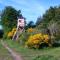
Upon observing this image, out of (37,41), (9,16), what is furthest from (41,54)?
(9,16)

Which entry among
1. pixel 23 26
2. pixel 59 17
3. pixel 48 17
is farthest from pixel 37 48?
pixel 48 17

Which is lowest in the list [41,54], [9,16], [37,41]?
[41,54]

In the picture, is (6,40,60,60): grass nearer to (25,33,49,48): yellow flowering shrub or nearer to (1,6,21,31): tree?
(25,33,49,48): yellow flowering shrub

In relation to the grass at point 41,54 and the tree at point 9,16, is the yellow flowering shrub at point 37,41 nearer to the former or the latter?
the grass at point 41,54

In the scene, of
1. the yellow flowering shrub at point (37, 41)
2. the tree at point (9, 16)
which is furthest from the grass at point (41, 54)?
the tree at point (9, 16)

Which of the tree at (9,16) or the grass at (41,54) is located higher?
the tree at (9,16)

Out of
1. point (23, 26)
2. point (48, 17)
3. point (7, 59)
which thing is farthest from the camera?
point (48, 17)

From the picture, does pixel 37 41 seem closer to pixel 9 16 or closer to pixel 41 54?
pixel 41 54

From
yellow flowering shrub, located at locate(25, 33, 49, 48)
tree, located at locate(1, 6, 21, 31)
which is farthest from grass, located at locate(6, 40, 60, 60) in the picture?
tree, located at locate(1, 6, 21, 31)

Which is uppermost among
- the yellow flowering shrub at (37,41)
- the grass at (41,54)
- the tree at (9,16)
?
the tree at (9,16)

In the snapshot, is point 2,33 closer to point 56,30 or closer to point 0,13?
point 0,13

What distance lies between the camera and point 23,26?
141 ft

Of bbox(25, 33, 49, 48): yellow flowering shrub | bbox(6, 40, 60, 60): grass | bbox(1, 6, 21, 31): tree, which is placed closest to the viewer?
bbox(6, 40, 60, 60): grass

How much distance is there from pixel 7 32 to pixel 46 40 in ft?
80.9
